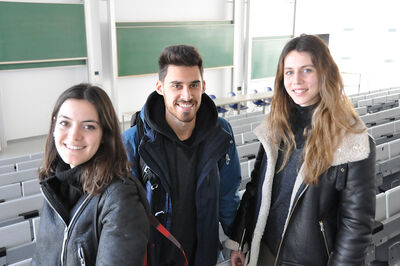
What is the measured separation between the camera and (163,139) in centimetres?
185

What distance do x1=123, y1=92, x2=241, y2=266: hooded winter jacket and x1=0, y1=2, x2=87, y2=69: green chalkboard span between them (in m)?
7.38

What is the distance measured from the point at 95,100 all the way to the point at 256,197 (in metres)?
1.06

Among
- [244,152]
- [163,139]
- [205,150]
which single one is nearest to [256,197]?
[205,150]

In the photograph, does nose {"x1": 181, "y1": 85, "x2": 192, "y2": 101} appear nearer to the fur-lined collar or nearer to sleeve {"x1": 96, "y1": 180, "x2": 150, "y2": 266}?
the fur-lined collar

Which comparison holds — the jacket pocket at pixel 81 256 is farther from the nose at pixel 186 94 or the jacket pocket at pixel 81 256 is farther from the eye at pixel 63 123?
the nose at pixel 186 94

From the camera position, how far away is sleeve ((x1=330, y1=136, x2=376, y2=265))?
5.08ft

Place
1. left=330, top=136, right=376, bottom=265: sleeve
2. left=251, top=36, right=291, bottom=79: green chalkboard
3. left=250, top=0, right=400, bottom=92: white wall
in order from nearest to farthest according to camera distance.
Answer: left=330, top=136, right=376, bottom=265: sleeve
left=251, top=36, right=291, bottom=79: green chalkboard
left=250, top=0, right=400, bottom=92: white wall

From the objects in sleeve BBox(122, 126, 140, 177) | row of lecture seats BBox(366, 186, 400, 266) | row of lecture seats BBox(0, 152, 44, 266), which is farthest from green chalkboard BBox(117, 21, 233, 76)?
sleeve BBox(122, 126, 140, 177)

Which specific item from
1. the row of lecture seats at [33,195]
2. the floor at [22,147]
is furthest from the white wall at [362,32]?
the floor at [22,147]

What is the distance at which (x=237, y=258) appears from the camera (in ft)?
6.65

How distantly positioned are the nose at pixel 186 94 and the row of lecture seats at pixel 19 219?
2.41 feet

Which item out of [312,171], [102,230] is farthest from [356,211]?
[102,230]

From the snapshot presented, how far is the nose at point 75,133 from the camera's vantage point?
1.33 metres

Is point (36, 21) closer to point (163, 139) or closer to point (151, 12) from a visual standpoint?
point (151, 12)
